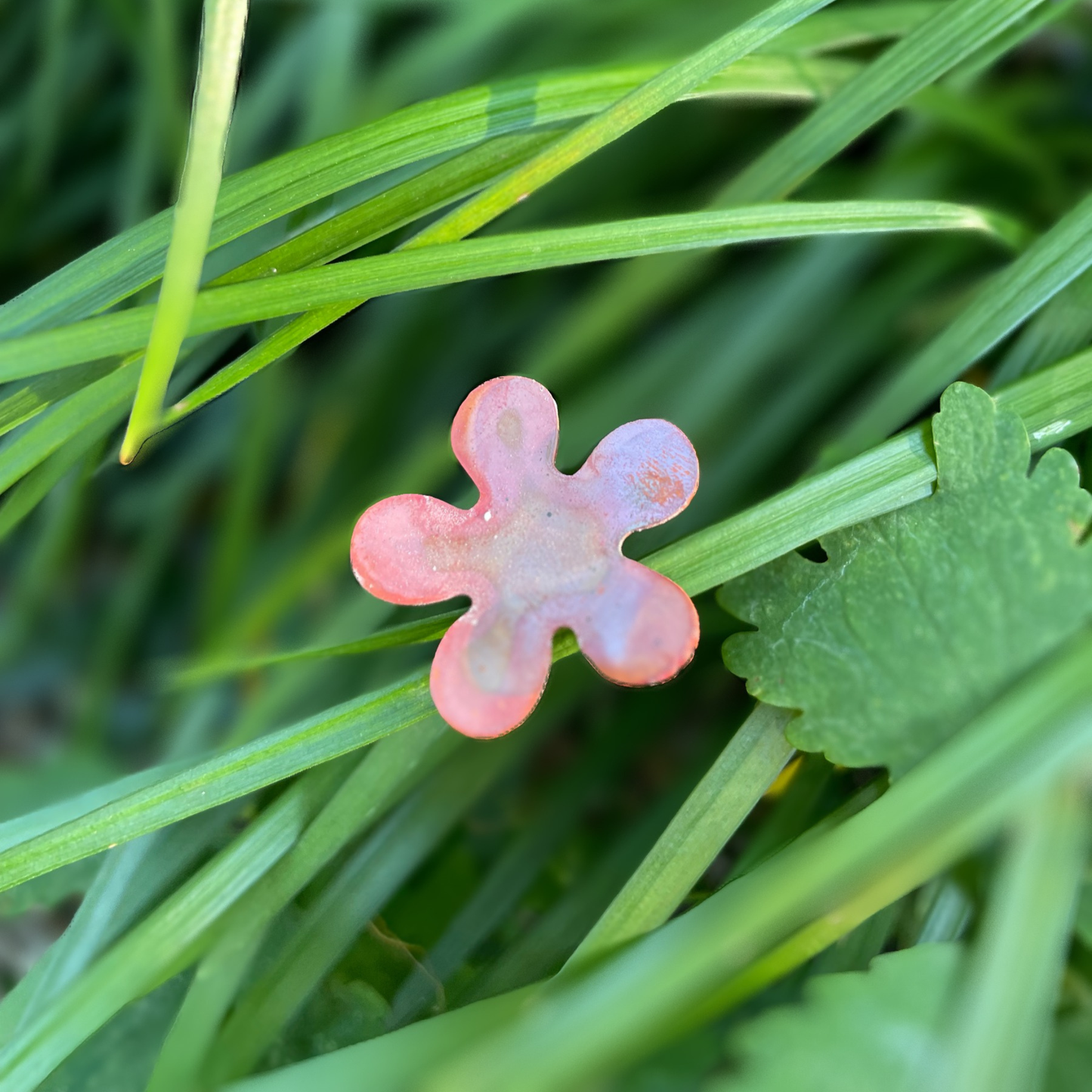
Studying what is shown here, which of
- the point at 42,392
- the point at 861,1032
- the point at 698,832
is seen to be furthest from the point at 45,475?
the point at 861,1032

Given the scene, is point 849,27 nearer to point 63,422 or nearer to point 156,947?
point 63,422

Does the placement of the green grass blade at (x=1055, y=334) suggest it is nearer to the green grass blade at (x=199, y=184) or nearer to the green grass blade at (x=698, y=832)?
the green grass blade at (x=698, y=832)

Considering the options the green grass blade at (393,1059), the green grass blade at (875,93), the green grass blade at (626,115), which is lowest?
the green grass blade at (393,1059)

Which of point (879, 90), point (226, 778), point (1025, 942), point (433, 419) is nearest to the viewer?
point (1025, 942)

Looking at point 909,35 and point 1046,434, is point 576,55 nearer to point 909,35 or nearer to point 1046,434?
point 909,35

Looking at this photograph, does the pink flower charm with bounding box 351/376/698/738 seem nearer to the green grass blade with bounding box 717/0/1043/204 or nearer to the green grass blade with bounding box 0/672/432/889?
the green grass blade with bounding box 0/672/432/889

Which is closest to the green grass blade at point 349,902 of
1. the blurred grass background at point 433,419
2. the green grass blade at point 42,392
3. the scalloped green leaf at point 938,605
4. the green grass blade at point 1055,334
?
the blurred grass background at point 433,419
